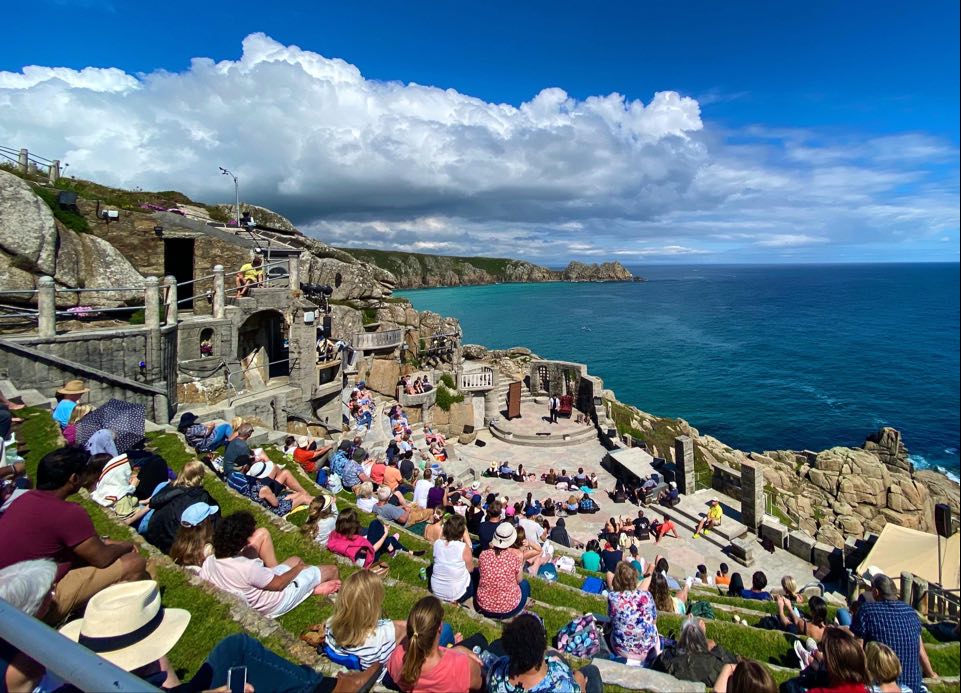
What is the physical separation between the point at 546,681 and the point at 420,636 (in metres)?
1.04

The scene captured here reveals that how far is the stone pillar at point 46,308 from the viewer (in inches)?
405

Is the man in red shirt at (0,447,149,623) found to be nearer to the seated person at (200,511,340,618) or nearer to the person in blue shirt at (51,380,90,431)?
the seated person at (200,511,340,618)

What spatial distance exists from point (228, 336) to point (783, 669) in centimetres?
1516

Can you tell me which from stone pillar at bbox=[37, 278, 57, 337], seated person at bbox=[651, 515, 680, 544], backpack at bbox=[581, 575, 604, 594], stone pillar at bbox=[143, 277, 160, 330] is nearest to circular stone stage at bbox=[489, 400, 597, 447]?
seated person at bbox=[651, 515, 680, 544]

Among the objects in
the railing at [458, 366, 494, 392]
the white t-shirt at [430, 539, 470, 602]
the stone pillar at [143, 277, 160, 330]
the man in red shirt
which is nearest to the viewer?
the man in red shirt

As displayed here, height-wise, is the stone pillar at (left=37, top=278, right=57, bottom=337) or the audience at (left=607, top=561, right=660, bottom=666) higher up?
the stone pillar at (left=37, top=278, right=57, bottom=337)

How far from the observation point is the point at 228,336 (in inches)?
592

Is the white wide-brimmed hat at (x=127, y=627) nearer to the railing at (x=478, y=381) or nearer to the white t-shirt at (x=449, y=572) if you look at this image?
the white t-shirt at (x=449, y=572)

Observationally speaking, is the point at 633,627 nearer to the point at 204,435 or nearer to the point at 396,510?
the point at 396,510

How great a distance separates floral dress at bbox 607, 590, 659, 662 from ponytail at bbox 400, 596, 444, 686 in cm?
284

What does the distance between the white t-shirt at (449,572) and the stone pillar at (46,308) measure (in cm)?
995

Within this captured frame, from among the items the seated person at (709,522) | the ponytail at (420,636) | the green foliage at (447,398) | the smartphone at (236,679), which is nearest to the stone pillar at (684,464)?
the seated person at (709,522)

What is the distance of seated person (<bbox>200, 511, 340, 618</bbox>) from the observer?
512cm

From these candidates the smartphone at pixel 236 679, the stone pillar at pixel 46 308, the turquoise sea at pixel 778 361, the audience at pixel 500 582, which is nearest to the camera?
the smartphone at pixel 236 679
